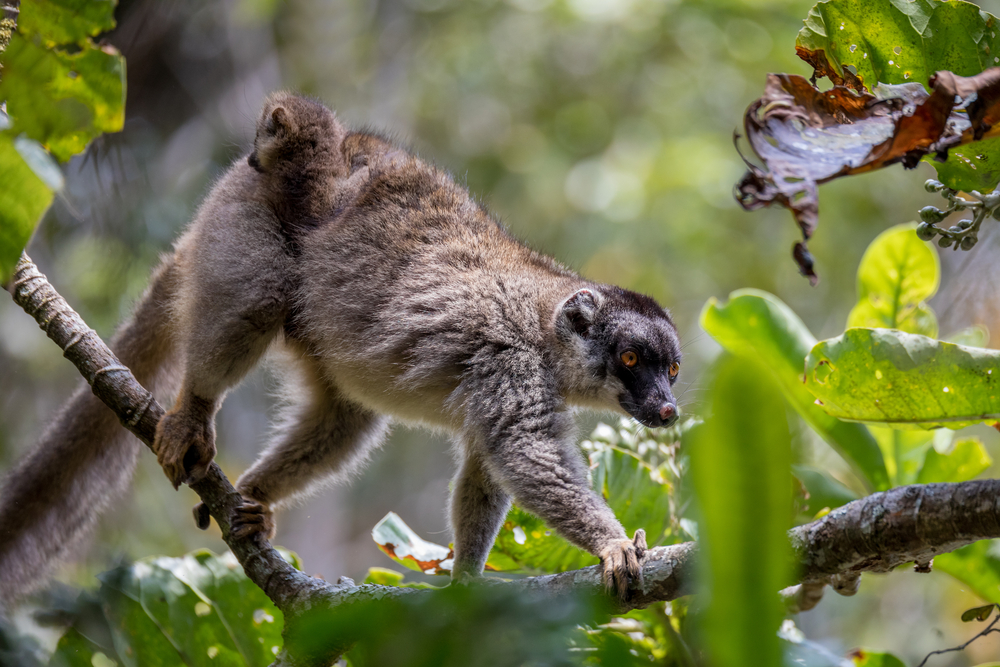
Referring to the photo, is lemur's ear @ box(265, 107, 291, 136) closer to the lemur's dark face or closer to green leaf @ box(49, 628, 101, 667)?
the lemur's dark face

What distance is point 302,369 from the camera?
4109 mm

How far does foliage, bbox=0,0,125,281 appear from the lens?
1370 mm

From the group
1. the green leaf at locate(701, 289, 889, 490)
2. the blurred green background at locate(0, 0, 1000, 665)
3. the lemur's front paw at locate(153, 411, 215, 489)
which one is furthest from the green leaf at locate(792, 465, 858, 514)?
the blurred green background at locate(0, 0, 1000, 665)

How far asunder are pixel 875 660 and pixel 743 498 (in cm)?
253

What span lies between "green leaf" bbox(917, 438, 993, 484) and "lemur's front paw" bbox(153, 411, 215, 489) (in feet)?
9.66

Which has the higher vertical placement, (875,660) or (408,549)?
(875,660)

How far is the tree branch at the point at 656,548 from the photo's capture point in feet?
6.31

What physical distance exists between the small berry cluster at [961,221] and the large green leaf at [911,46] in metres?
0.09

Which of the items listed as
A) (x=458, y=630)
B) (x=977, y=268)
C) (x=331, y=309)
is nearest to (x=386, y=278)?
(x=331, y=309)

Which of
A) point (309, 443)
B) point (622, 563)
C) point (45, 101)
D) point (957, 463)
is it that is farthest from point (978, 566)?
point (45, 101)

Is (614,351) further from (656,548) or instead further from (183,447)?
(183,447)

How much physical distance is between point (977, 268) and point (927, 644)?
15.2 feet

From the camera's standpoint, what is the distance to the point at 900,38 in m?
2.23

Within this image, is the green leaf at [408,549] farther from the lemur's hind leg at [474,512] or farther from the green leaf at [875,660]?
the green leaf at [875,660]
